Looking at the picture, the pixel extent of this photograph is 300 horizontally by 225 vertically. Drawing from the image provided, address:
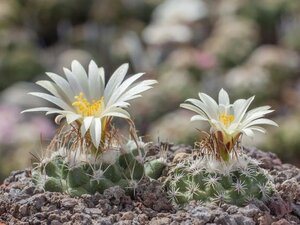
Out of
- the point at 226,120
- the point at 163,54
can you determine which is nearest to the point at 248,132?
the point at 226,120

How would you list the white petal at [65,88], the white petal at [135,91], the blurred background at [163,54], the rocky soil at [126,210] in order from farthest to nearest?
the blurred background at [163,54] → the white petal at [65,88] → the white petal at [135,91] → the rocky soil at [126,210]

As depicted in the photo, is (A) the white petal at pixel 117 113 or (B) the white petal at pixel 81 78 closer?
(A) the white petal at pixel 117 113

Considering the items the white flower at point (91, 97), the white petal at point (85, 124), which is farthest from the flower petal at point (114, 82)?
the white petal at point (85, 124)

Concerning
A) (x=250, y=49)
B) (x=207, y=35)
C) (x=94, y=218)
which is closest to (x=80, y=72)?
(x=94, y=218)

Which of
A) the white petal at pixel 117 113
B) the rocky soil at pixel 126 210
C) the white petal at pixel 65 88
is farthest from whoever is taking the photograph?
the white petal at pixel 65 88

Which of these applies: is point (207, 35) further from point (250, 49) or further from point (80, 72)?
point (80, 72)

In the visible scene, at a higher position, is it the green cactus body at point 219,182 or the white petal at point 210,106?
the white petal at point 210,106

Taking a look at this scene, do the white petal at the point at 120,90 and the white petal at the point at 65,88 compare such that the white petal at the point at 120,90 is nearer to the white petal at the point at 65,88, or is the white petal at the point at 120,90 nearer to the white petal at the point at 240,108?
the white petal at the point at 65,88
